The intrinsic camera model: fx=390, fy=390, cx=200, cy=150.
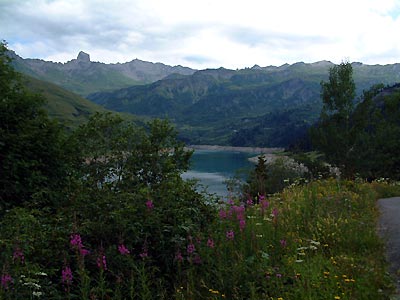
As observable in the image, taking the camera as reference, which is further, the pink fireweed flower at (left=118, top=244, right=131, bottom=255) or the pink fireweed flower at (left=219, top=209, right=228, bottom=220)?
the pink fireweed flower at (left=219, top=209, right=228, bottom=220)

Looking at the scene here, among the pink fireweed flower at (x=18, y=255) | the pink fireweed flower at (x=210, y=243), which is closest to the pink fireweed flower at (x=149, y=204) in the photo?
the pink fireweed flower at (x=210, y=243)

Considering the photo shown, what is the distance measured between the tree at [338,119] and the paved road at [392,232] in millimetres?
43649

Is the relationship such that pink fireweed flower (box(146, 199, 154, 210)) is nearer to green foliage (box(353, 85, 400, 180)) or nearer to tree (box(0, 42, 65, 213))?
tree (box(0, 42, 65, 213))

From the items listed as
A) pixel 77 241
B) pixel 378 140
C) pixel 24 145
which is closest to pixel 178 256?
pixel 77 241

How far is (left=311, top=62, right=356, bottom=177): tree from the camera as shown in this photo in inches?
2213

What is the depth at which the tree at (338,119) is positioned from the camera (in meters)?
56.2

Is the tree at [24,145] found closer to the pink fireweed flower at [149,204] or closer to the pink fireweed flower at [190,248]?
the pink fireweed flower at [149,204]

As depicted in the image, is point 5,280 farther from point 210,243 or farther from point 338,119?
point 338,119

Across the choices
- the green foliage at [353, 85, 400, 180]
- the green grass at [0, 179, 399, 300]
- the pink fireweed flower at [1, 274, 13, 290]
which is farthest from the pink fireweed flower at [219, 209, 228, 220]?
the green foliage at [353, 85, 400, 180]

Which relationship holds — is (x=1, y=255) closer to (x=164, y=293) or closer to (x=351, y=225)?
(x=164, y=293)

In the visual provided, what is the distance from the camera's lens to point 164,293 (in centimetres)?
620

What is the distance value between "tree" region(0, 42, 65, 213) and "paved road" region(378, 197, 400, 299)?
430 inches

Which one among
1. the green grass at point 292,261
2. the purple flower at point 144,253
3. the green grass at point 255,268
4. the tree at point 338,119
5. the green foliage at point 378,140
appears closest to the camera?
the green grass at point 255,268

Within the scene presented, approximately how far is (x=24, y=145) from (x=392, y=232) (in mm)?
13569
